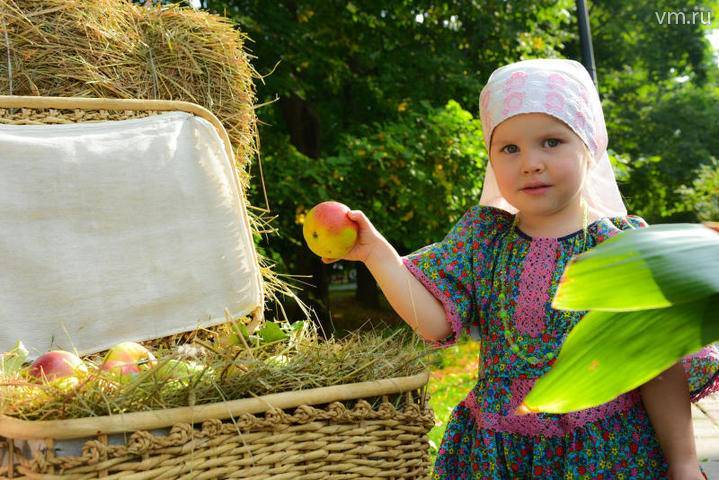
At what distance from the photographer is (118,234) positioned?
207 centimetres

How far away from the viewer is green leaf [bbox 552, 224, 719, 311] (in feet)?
1.33

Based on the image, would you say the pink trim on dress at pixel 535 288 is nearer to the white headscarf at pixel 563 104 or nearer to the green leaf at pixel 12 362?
the white headscarf at pixel 563 104

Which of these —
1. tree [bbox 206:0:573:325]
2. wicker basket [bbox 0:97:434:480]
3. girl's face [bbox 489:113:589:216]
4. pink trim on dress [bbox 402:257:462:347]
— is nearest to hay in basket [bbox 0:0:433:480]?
wicker basket [bbox 0:97:434:480]

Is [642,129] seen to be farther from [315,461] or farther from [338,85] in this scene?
[315,461]

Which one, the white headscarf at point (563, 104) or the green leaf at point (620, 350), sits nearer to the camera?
the green leaf at point (620, 350)

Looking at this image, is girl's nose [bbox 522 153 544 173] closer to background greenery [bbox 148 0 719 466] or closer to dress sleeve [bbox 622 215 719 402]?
dress sleeve [bbox 622 215 719 402]

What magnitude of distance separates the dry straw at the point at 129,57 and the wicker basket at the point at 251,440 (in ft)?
2.53

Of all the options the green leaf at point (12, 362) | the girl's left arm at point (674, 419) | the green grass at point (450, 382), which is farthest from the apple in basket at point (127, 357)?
the green grass at point (450, 382)

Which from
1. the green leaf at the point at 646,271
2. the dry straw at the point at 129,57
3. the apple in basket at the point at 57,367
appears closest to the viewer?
the green leaf at the point at 646,271

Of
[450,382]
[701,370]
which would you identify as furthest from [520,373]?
[450,382]

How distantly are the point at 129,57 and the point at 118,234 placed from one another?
21.3 inches

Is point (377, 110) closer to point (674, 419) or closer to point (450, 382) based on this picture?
point (450, 382)

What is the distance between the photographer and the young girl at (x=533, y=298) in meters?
1.61

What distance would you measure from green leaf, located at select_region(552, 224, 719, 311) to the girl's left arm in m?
1.26
